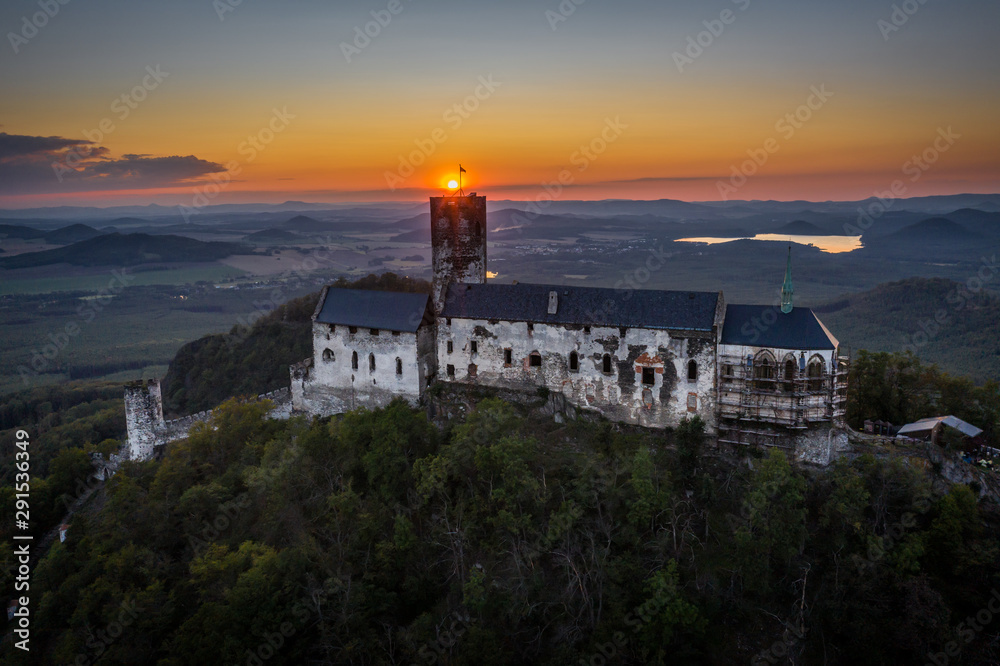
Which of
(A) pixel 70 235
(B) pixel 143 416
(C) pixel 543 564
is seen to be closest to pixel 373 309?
(B) pixel 143 416

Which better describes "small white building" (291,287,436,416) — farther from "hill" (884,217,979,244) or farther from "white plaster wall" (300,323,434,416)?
"hill" (884,217,979,244)

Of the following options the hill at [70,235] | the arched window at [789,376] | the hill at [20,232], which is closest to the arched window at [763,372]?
the arched window at [789,376]

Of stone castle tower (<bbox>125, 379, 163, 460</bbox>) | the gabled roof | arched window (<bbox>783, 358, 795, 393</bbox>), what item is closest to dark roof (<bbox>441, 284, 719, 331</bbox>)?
arched window (<bbox>783, 358, 795, 393</bbox>)

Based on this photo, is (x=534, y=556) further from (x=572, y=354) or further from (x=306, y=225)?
(x=306, y=225)

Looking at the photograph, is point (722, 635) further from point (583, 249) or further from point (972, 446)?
point (583, 249)

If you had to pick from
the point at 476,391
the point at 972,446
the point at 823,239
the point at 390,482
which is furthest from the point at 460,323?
the point at 823,239
